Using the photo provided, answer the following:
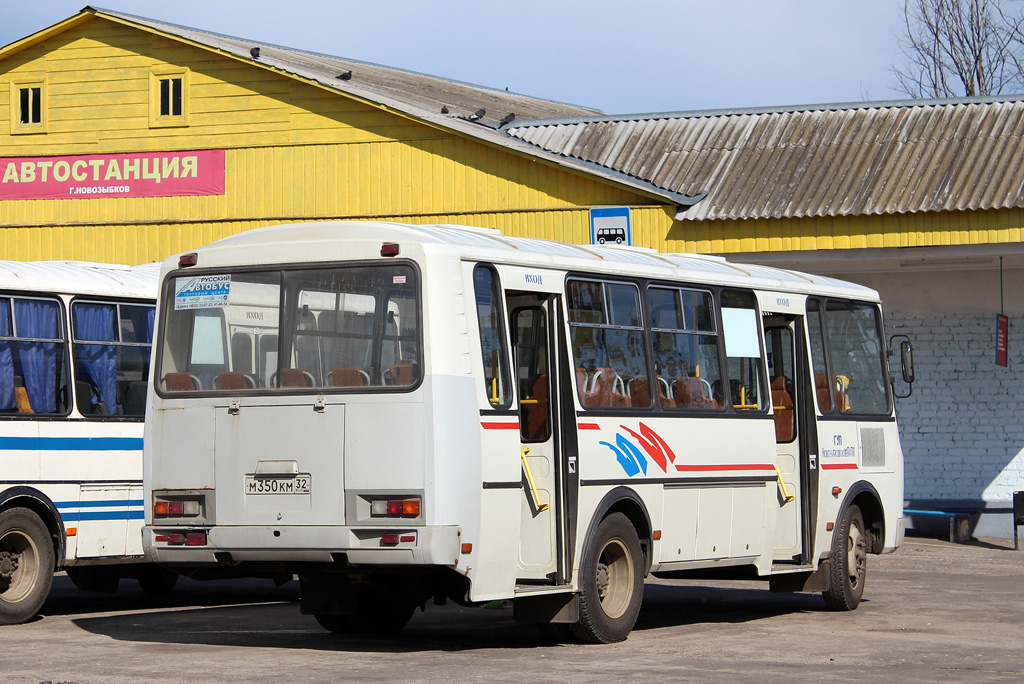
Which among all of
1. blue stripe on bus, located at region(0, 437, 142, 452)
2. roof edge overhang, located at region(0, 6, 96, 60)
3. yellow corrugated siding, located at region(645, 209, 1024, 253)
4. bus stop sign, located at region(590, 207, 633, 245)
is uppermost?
roof edge overhang, located at region(0, 6, 96, 60)

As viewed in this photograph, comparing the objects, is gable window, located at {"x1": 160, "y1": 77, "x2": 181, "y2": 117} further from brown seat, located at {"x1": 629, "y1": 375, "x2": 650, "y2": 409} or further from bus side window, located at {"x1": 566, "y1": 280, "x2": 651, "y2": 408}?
brown seat, located at {"x1": 629, "y1": 375, "x2": 650, "y2": 409}

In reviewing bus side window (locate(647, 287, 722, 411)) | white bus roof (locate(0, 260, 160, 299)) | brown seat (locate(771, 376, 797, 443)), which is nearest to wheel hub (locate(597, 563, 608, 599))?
bus side window (locate(647, 287, 722, 411))

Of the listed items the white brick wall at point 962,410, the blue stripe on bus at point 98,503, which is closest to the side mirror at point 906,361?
the blue stripe on bus at point 98,503

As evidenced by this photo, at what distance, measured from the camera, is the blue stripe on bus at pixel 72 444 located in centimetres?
1262

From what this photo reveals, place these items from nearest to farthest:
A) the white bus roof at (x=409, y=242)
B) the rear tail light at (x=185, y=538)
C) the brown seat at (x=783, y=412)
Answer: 1. the white bus roof at (x=409, y=242)
2. the rear tail light at (x=185, y=538)
3. the brown seat at (x=783, y=412)

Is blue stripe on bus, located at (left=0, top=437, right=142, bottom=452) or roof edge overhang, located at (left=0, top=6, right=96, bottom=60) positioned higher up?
roof edge overhang, located at (left=0, top=6, right=96, bottom=60)

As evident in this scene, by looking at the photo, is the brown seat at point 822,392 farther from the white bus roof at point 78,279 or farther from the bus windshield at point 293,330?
the white bus roof at point 78,279

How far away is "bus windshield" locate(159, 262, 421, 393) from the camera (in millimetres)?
9914

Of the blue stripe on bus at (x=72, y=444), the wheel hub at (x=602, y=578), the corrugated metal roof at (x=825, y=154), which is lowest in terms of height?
the wheel hub at (x=602, y=578)

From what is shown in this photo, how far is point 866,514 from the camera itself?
1495cm

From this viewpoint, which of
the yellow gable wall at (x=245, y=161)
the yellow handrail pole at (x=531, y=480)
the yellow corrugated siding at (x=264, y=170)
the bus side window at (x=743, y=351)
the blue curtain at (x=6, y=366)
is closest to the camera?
the yellow handrail pole at (x=531, y=480)

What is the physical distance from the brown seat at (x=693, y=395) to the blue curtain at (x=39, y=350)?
5.22m

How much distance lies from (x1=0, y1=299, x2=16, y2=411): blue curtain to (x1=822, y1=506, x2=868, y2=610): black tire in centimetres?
722

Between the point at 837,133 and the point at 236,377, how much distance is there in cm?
1473
